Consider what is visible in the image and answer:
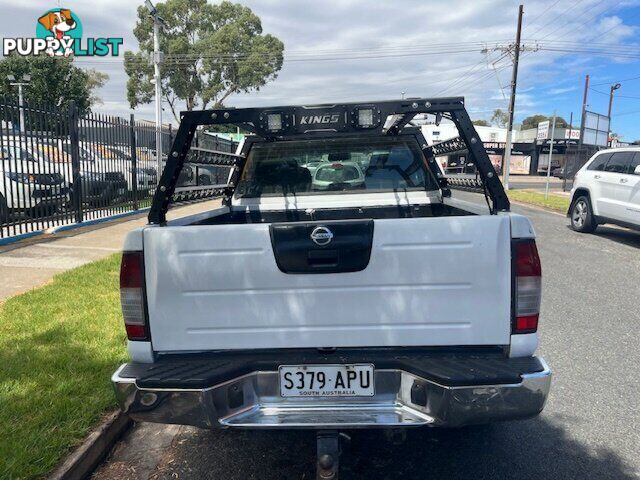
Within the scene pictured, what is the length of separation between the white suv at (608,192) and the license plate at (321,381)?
9.09m

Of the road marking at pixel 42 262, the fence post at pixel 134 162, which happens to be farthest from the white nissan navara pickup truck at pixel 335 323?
the fence post at pixel 134 162

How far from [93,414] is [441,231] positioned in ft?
7.79

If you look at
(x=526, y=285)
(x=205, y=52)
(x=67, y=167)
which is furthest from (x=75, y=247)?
(x=205, y=52)

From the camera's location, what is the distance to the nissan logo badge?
2395 mm

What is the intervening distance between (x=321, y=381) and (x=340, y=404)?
14cm

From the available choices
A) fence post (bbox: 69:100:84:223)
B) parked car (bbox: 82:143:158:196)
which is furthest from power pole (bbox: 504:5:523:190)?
fence post (bbox: 69:100:84:223)

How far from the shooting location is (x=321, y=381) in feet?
7.95

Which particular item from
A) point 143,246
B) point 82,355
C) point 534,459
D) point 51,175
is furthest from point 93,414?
point 51,175

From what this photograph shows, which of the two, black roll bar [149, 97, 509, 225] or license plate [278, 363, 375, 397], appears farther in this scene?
black roll bar [149, 97, 509, 225]

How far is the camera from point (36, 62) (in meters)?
42.0

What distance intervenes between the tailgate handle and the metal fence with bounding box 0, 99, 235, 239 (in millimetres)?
4179

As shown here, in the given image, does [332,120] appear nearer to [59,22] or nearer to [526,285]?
[526,285]

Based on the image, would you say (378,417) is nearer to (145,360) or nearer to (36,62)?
(145,360)

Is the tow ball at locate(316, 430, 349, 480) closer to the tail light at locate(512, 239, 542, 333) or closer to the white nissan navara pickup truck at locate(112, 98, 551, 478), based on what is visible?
the white nissan navara pickup truck at locate(112, 98, 551, 478)
